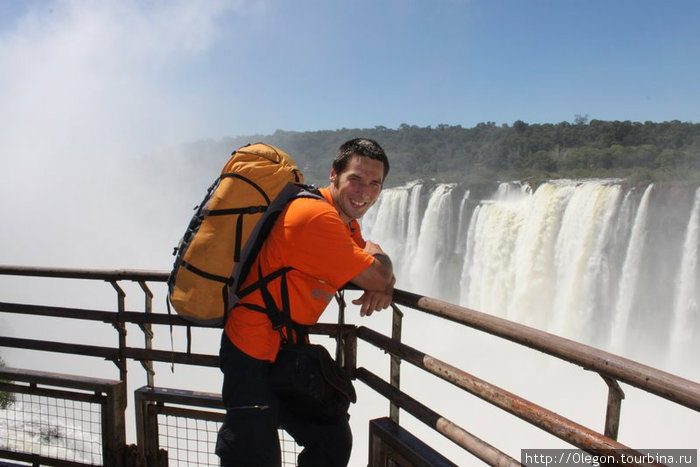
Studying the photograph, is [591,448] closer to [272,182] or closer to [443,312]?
[443,312]

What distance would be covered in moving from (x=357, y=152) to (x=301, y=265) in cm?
55

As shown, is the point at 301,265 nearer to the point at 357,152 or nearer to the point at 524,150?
the point at 357,152

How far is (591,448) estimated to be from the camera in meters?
1.28

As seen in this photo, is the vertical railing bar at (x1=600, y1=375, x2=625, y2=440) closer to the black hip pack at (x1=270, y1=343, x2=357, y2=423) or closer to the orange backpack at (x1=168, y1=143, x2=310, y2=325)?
the black hip pack at (x1=270, y1=343, x2=357, y2=423)

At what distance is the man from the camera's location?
1.73 metres

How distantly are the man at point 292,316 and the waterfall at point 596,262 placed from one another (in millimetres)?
15195

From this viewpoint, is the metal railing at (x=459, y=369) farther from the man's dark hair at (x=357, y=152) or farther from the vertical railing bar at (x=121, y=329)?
the man's dark hair at (x=357, y=152)

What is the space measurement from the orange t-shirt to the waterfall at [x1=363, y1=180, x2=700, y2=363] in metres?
15.3

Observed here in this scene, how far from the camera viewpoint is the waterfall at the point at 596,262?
1459cm

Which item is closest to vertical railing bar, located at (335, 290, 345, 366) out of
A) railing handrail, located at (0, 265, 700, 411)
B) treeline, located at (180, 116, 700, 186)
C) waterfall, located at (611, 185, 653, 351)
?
railing handrail, located at (0, 265, 700, 411)

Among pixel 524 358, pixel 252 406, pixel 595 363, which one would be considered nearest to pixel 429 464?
pixel 252 406

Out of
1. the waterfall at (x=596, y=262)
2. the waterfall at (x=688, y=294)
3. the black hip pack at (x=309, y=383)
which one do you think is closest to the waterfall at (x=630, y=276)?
the waterfall at (x=596, y=262)

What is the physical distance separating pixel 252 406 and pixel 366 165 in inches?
39.4

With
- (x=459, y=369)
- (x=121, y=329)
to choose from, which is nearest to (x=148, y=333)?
(x=121, y=329)
